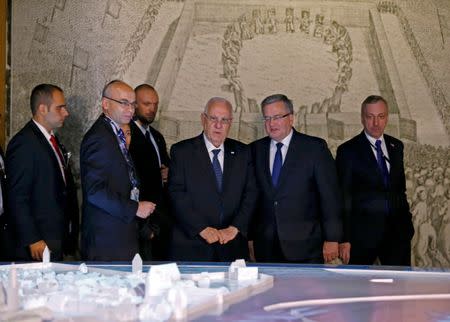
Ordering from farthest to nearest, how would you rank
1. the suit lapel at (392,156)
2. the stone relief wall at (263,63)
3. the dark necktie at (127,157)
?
the stone relief wall at (263,63) → the suit lapel at (392,156) → the dark necktie at (127,157)

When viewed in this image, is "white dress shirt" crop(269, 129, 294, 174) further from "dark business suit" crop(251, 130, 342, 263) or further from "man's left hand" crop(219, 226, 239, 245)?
"man's left hand" crop(219, 226, 239, 245)

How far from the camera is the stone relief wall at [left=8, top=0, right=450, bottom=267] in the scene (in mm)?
7422

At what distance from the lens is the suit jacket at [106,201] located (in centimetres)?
547

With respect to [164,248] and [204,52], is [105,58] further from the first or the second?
[164,248]

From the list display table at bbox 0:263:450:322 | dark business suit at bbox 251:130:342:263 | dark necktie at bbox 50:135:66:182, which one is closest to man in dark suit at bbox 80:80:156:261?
dark necktie at bbox 50:135:66:182

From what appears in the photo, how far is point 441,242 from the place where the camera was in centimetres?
769

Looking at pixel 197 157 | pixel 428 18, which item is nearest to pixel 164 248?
pixel 197 157

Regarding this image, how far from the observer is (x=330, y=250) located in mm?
6141

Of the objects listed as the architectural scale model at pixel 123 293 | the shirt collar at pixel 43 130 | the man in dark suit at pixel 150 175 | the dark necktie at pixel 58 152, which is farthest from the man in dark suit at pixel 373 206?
the architectural scale model at pixel 123 293

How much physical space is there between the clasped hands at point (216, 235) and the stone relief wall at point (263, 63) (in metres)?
1.80

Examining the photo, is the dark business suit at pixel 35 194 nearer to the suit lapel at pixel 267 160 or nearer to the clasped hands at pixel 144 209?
the clasped hands at pixel 144 209

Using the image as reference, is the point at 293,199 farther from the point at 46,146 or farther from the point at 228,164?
the point at 46,146

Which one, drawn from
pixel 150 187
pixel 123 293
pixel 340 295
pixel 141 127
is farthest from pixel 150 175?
pixel 123 293

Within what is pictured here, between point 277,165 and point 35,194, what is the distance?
166cm
